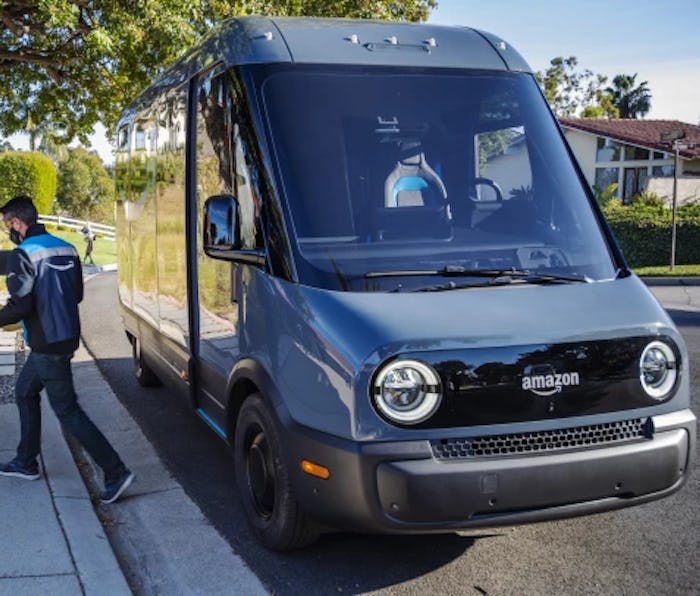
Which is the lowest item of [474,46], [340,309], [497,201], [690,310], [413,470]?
[690,310]

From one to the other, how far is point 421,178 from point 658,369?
1515mm

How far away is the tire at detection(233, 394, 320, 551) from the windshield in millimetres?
820

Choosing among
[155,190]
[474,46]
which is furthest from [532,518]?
[155,190]

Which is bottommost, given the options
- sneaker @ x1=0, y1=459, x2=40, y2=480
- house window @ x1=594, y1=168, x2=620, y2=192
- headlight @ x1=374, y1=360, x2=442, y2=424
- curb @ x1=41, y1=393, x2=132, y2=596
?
curb @ x1=41, y1=393, x2=132, y2=596

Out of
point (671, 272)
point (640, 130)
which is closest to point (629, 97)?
point (640, 130)

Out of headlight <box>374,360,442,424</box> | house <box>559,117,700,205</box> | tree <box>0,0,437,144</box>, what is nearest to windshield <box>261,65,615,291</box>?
headlight <box>374,360,442,424</box>

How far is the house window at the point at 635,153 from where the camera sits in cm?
3775

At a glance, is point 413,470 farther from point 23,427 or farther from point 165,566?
point 23,427

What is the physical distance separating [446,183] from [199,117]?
170 cm

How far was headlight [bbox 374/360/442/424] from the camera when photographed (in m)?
A: 3.40

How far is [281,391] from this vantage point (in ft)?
12.6

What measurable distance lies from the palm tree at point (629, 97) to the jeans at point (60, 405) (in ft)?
274

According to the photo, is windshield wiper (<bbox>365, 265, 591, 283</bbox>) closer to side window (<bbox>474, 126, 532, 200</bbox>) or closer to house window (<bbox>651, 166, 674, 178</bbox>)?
side window (<bbox>474, 126, 532, 200</bbox>)

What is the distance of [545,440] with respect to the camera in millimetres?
3547
